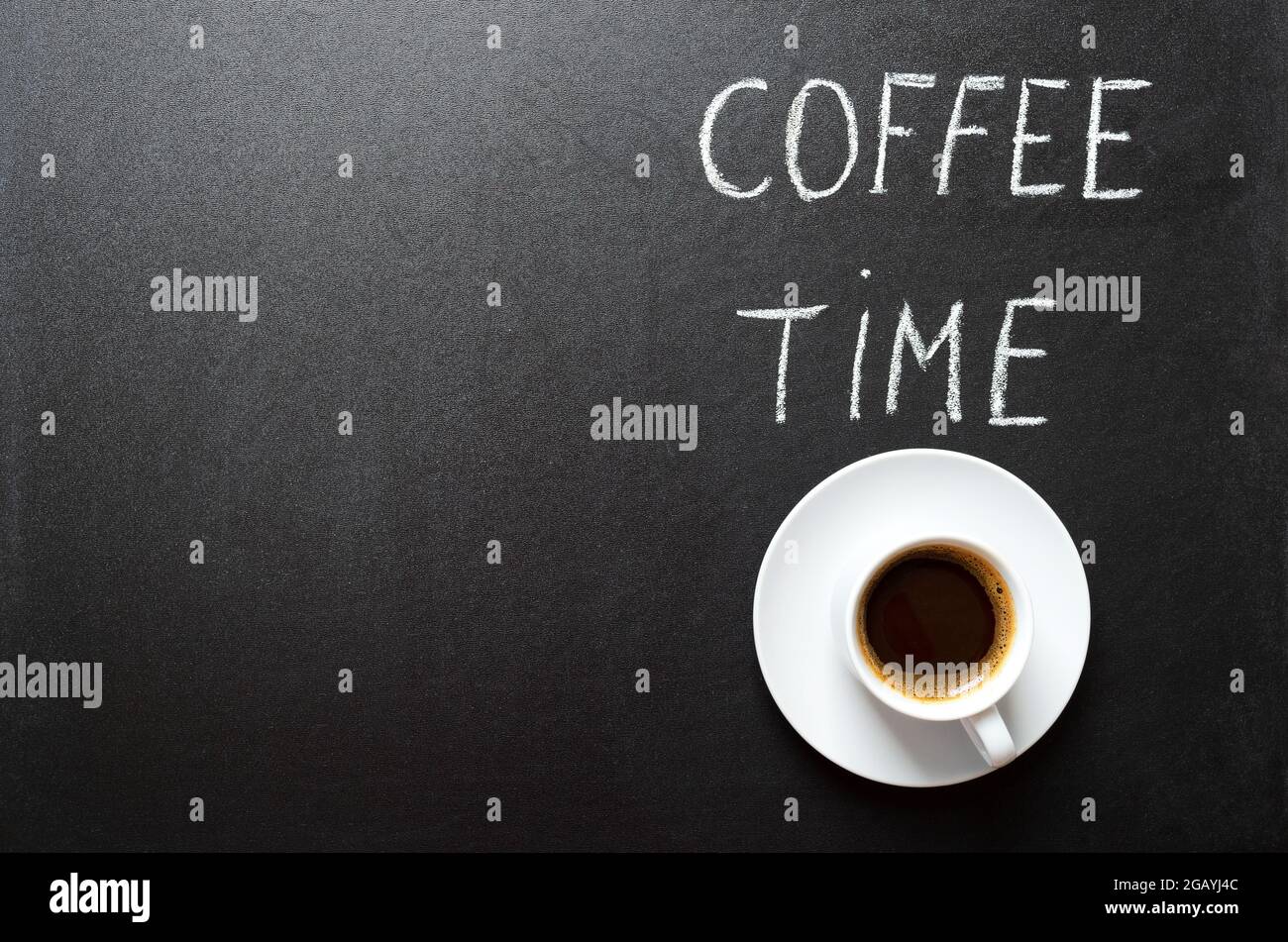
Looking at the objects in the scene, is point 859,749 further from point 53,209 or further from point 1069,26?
point 53,209

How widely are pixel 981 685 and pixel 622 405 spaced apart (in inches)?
16.5

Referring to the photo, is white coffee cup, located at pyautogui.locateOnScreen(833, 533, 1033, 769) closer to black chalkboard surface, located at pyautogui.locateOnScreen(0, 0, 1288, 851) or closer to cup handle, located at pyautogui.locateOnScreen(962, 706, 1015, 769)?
cup handle, located at pyautogui.locateOnScreen(962, 706, 1015, 769)

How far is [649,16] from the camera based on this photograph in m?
0.89

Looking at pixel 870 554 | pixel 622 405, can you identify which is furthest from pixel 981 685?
pixel 622 405

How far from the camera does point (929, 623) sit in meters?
0.83

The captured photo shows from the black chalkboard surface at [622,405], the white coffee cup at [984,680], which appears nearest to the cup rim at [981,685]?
the white coffee cup at [984,680]

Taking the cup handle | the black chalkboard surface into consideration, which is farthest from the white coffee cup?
the black chalkboard surface

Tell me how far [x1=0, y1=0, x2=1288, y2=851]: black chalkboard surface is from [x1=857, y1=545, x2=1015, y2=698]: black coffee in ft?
0.42

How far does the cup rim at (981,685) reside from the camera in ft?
2.56

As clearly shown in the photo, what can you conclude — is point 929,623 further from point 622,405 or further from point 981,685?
point 622,405

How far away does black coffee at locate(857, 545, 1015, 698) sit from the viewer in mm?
826
